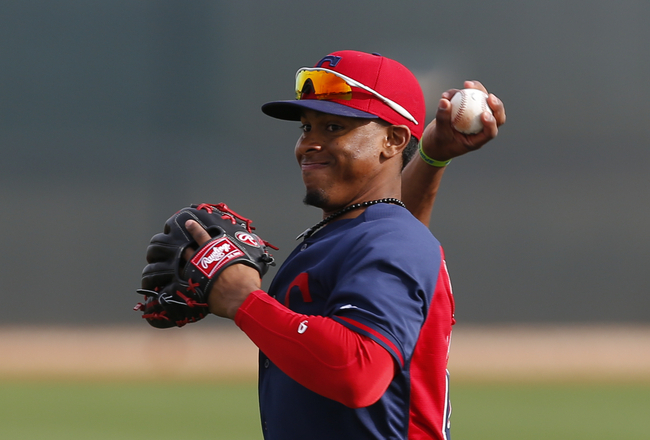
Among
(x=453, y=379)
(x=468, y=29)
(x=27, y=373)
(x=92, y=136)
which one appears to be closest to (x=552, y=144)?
(x=468, y=29)

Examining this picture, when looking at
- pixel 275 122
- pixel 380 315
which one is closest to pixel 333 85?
pixel 380 315

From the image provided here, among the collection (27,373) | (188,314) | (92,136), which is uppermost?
(188,314)

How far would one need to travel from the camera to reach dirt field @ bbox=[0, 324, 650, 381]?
Answer: 791 centimetres

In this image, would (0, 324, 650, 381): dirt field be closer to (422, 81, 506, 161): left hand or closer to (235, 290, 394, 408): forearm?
(422, 81, 506, 161): left hand

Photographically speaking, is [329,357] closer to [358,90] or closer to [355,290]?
[355,290]

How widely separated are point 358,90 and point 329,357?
83 cm

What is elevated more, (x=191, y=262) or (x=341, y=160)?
(x=341, y=160)

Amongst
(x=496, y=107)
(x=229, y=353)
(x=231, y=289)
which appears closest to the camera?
(x=231, y=289)

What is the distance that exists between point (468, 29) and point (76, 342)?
6049 mm

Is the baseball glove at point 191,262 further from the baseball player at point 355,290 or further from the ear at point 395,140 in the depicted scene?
the ear at point 395,140

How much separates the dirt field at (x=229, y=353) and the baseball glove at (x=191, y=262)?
6.05m

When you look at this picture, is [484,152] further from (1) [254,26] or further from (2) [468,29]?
(1) [254,26]

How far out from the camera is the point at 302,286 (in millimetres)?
1859

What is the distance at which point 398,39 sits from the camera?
9055 millimetres
